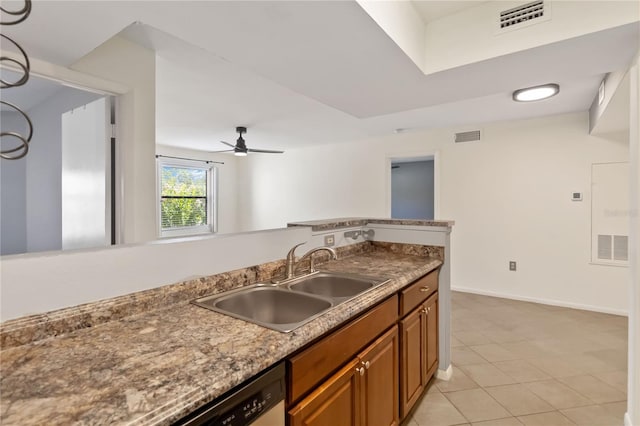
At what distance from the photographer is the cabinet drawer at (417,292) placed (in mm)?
1737

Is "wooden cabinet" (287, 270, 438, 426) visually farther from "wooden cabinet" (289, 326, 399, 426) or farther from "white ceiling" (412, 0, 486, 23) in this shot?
"white ceiling" (412, 0, 486, 23)

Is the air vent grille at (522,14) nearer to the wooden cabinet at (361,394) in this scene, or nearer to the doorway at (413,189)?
the wooden cabinet at (361,394)

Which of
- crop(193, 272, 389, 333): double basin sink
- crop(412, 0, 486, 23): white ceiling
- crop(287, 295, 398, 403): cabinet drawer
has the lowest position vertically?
crop(287, 295, 398, 403): cabinet drawer

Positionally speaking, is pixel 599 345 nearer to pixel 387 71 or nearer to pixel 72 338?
pixel 387 71

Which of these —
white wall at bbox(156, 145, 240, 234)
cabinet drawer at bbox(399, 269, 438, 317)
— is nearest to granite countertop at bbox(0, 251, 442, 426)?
cabinet drawer at bbox(399, 269, 438, 317)

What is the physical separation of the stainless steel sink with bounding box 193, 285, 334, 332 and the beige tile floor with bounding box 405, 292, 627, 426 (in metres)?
1.12

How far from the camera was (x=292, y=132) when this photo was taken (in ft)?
16.6

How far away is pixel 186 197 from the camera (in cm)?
652

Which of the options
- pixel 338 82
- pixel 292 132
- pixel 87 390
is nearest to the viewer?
pixel 87 390

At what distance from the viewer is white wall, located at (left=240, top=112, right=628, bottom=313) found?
3.79 metres

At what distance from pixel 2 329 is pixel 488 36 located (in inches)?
97.2

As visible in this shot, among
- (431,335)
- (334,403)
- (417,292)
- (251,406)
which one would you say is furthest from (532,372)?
(251,406)

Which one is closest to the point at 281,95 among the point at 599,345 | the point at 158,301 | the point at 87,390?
the point at 158,301

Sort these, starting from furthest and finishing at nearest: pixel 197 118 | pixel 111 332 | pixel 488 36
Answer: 1. pixel 197 118
2. pixel 488 36
3. pixel 111 332
